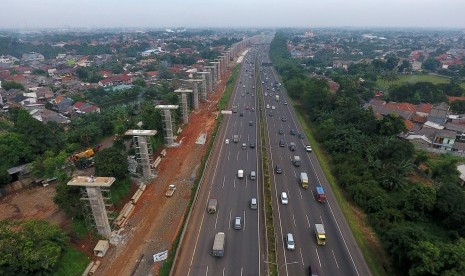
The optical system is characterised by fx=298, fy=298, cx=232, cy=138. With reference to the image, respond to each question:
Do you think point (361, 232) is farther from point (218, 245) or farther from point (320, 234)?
point (218, 245)

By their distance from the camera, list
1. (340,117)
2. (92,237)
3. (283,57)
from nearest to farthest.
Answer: (92,237) → (340,117) → (283,57)

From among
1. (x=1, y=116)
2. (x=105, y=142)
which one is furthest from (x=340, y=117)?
(x=1, y=116)

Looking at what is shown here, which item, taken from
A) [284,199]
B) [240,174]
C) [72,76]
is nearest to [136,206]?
[240,174]

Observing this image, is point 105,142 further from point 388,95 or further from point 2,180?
point 388,95

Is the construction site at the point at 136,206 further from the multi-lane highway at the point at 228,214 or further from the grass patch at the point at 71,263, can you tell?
the multi-lane highway at the point at 228,214

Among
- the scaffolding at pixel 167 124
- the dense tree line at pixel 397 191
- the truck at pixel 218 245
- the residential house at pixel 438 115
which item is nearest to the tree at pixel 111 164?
the scaffolding at pixel 167 124
